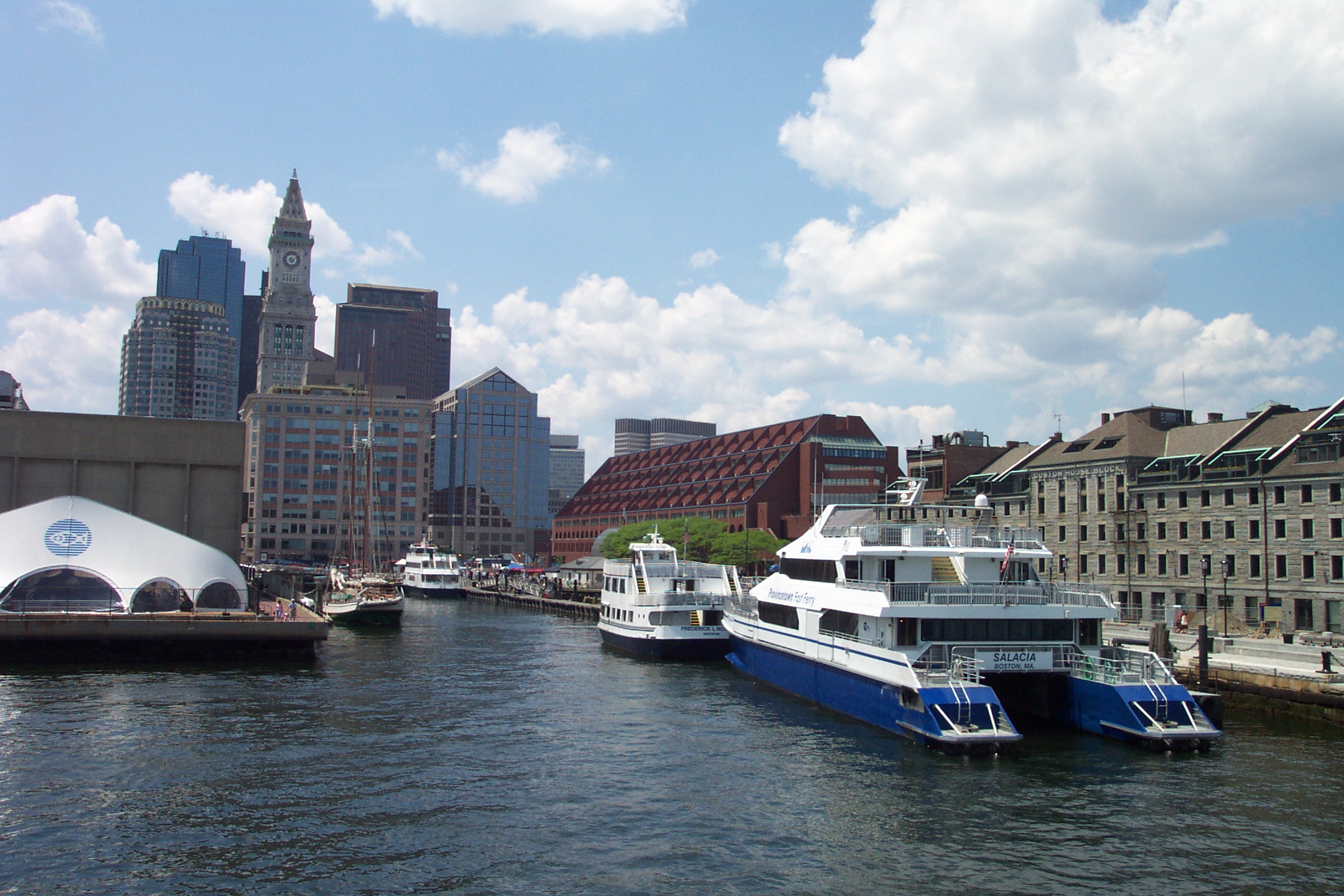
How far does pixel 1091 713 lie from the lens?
35.0 m

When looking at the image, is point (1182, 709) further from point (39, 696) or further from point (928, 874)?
point (39, 696)

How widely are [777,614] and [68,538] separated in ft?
129

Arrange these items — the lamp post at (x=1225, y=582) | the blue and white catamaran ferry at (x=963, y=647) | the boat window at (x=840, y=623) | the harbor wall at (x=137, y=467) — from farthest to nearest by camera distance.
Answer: the harbor wall at (x=137, y=467) → the lamp post at (x=1225, y=582) → the boat window at (x=840, y=623) → the blue and white catamaran ferry at (x=963, y=647)

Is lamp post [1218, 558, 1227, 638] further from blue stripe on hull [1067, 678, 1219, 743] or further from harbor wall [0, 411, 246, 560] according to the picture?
harbor wall [0, 411, 246, 560]

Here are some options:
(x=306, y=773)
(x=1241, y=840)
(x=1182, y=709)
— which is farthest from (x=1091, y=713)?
(x=306, y=773)

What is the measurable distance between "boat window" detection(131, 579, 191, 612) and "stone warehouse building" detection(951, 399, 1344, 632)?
55.1 meters

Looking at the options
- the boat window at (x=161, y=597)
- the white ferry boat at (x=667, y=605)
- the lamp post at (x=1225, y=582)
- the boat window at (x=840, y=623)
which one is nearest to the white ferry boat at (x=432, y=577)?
the white ferry boat at (x=667, y=605)

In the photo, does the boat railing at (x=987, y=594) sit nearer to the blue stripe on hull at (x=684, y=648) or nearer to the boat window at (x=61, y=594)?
the blue stripe on hull at (x=684, y=648)

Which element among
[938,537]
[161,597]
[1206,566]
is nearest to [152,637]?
[161,597]

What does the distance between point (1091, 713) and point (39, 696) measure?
40975 mm

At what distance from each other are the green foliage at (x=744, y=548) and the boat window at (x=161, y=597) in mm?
70183

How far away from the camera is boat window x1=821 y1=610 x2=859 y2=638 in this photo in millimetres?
39312

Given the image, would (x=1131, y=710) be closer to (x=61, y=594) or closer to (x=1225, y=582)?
(x=1225, y=582)

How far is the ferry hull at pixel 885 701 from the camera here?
A: 3144cm
